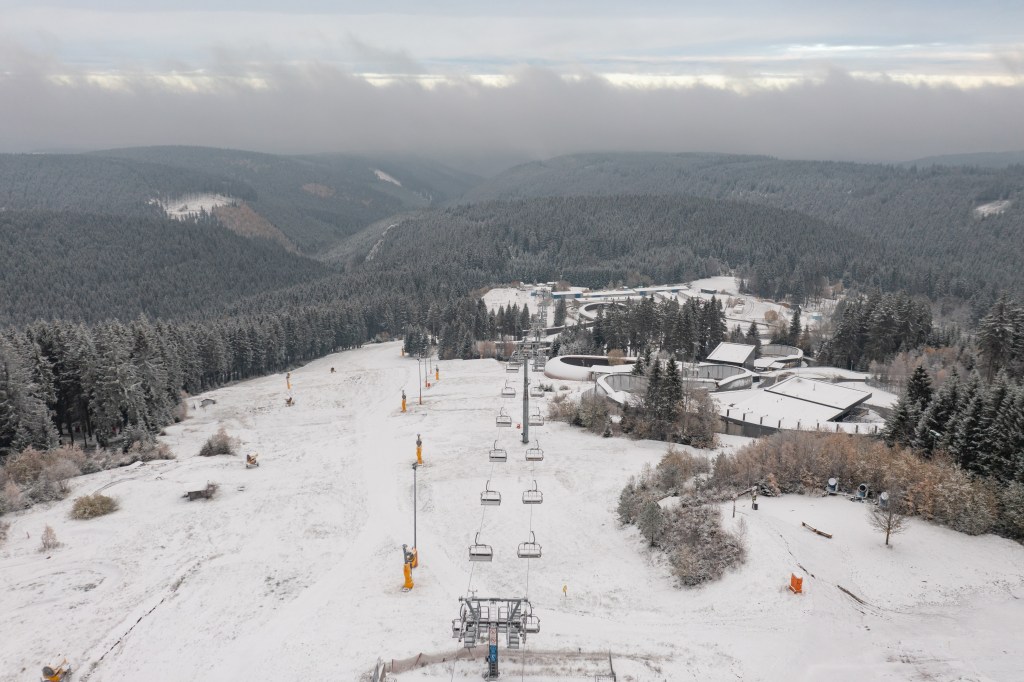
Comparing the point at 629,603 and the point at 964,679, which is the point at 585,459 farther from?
the point at 964,679

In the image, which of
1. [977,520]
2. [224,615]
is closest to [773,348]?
[977,520]

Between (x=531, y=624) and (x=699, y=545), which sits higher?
(x=699, y=545)

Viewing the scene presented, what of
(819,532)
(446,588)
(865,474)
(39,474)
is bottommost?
(446,588)

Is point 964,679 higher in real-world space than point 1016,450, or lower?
lower

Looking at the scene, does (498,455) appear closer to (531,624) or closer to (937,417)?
(531,624)

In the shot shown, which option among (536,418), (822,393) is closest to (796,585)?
(536,418)

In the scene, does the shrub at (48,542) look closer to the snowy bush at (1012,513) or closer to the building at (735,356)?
the snowy bush at (1012,513)

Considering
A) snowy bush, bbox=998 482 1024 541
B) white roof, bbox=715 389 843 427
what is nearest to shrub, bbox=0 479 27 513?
snowy bush, bbox=998 482 1024 541
